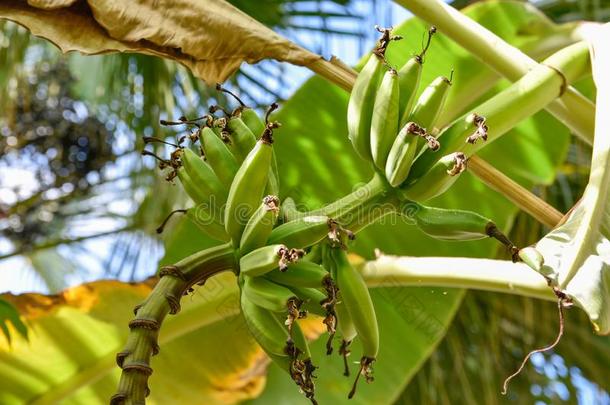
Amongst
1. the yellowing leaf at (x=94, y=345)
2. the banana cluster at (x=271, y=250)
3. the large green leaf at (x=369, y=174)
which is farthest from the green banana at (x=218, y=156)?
the large green leaf at (x=369, y=174)

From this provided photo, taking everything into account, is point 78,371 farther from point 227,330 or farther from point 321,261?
point 321,261

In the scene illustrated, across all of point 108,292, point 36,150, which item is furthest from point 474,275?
Answer: point 36,150

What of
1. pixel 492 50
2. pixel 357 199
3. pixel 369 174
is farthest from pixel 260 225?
pixel 369 174

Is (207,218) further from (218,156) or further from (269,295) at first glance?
(269,295)

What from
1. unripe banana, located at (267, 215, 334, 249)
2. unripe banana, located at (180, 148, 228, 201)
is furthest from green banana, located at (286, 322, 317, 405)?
unripe banana, located at (180, 148, 228, 201)

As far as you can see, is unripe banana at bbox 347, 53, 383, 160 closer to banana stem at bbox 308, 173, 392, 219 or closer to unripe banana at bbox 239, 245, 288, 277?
banana stem at bbox 308, 173, 392, 219
